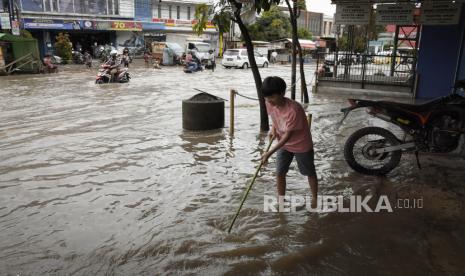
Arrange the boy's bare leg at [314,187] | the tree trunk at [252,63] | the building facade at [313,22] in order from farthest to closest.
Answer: the building facade at [313,22] → the tree trunk at [252,63] → the boy's bare leg at [314,187]

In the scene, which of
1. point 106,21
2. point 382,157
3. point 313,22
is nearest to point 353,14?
point 382,157

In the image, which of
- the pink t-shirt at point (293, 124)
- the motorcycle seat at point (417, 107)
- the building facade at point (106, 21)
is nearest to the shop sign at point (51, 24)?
the building facade at point (106, 21)

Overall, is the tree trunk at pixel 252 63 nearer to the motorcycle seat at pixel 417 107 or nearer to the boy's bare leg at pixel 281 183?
the motorcycle seat at pixel 417 107

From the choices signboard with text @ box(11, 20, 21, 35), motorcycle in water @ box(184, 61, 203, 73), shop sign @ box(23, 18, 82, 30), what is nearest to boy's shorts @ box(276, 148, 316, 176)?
motorcycle in water @ box(184, 61, 203, 73)

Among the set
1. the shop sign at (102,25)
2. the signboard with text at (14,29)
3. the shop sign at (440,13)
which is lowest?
the signboard with text at (14,29)

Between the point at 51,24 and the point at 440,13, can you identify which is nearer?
the point at 440,13

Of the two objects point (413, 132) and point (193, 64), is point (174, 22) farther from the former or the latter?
point (413, 132)

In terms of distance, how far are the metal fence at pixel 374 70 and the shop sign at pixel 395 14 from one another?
1.44 meters

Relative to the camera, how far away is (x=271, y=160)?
686 centimetres

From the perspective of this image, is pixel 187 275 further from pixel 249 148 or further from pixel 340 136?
pixel 340 136

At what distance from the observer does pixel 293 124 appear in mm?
4109

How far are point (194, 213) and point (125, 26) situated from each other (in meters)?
38.2

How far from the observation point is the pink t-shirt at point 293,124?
4121mm

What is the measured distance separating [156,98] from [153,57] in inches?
847
